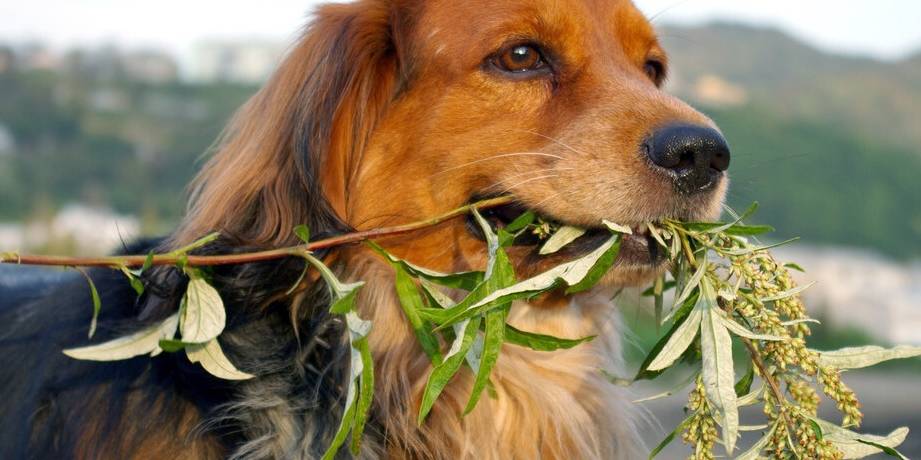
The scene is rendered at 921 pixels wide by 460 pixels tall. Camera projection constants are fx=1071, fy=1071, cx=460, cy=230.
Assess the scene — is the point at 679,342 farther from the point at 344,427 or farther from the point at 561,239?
the point at 344,427

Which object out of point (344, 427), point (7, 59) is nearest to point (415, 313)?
point (344, 427)

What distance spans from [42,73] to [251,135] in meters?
23.0

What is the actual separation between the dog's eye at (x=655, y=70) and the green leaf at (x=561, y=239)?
1046 millimetres

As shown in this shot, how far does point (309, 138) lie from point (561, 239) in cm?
88

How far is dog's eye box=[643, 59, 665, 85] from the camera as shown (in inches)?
159

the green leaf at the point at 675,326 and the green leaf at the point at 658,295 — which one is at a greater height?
the green leaf at the point at 675,326

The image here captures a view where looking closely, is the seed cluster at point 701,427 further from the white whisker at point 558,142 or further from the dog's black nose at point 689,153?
the white whisker at point 558,142

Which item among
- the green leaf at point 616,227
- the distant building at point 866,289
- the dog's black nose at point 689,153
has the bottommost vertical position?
the distant building at point 866,289

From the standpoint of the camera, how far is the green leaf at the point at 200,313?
9.62 feet

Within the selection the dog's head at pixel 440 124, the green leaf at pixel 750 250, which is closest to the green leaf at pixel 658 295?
the dog's head at pixel 440 124

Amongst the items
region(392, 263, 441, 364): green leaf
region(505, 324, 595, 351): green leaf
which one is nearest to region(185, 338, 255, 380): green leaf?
region(392, 263, 441, 364): green leaf

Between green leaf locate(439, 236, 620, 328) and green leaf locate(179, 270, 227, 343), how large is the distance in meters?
0.68

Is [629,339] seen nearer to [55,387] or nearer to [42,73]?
[55,387]

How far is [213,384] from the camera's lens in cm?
318
